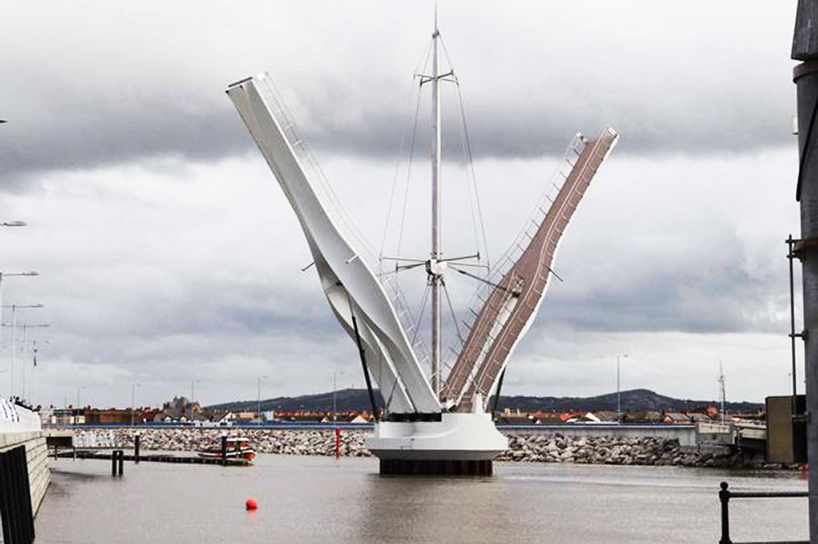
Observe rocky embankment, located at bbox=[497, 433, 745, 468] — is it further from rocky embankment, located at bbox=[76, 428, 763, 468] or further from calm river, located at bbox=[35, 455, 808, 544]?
calm river, located at bbox=[35, 455, 808, 544]

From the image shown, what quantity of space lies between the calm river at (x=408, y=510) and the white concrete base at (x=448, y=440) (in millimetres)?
1270

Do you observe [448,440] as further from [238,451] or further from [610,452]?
[610,452]

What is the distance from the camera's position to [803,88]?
862 cm

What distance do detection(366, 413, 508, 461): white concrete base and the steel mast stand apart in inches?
78.1

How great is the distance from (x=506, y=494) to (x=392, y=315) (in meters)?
10.7

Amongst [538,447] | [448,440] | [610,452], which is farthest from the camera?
[538,447]

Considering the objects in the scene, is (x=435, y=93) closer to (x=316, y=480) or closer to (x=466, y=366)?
(x=466, y=366)

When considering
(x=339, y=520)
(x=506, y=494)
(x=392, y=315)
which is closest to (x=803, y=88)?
(x=339, y=520)

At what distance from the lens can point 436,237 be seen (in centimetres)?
5600

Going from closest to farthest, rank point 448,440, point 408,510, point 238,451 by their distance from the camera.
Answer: point 408,510 < point 448,440 < point 238,451

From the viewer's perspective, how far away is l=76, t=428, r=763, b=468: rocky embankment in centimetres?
7725

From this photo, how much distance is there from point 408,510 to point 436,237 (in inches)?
865

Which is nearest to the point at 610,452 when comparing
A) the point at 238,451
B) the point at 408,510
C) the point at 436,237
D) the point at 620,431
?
the point at 620,431

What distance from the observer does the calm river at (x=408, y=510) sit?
93.4ft
